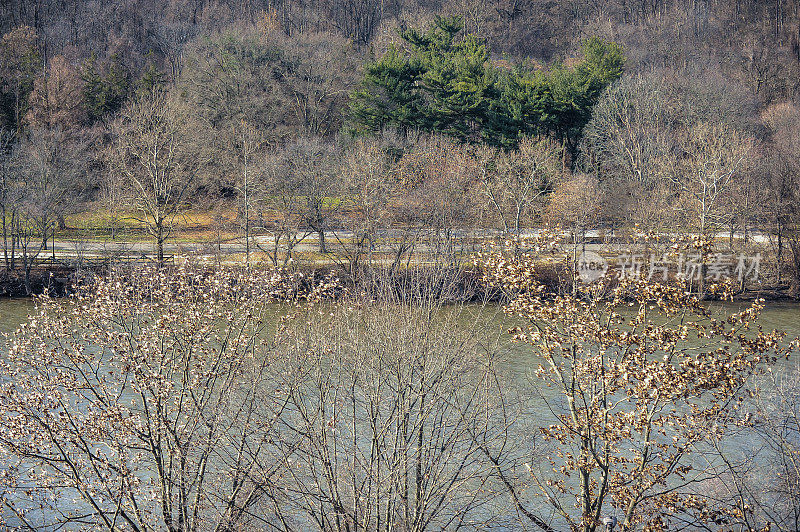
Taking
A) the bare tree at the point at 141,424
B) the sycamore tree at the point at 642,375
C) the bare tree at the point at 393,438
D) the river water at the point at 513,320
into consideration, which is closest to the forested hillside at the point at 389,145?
the river water at the point at 513,320

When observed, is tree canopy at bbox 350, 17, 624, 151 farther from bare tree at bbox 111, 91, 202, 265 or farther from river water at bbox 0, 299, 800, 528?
river water at bbox 0, 299, 800, 528

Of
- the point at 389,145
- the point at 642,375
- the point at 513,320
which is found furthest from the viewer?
the point at 389,145

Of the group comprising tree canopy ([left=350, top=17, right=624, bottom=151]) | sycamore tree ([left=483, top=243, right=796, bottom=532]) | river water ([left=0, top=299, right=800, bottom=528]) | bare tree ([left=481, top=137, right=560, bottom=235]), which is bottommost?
river water ([left=0, top=299, right=800, bottom=528])

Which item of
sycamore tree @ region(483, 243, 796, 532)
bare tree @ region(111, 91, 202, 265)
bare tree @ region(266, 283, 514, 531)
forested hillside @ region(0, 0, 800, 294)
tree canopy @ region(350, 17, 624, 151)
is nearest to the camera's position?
sycamore tree @ region(483, 243, 796, 532)

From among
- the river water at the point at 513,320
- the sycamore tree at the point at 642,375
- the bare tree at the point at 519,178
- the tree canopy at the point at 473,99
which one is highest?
the tree canopy at the point at 473,99

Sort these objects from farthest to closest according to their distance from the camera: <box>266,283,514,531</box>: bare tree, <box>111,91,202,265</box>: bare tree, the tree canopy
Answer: the tree canopy
<box>111,91,202,265</box>: bare tree
<box>266,283,514,531</box>: bare tree

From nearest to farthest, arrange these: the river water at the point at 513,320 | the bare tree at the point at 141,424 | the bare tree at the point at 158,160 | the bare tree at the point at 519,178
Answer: the bare tree at the point at 141,424, the river water at the point at 513,320, the bare tree at the point at 158,160, the bare tree at the point at 519,178

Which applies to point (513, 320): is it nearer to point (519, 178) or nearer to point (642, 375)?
point (519, 178)

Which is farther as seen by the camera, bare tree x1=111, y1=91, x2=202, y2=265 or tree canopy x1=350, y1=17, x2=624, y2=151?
tree canopy x1=350, y1=17, x2=624, y2=151

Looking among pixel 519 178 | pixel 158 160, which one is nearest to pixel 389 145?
pixel 519 178

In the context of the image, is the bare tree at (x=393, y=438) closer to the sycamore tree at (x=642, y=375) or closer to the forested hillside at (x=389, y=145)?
the sycamore tree at (x=642, y=375)

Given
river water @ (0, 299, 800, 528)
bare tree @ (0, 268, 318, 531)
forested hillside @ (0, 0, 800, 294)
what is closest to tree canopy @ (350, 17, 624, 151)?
forested hillside @ (0, 0, 800, 294)

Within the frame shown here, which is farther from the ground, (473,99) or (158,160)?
(473,99)

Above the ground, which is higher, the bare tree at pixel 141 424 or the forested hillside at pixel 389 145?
the forested hillside at pixel 389 145
